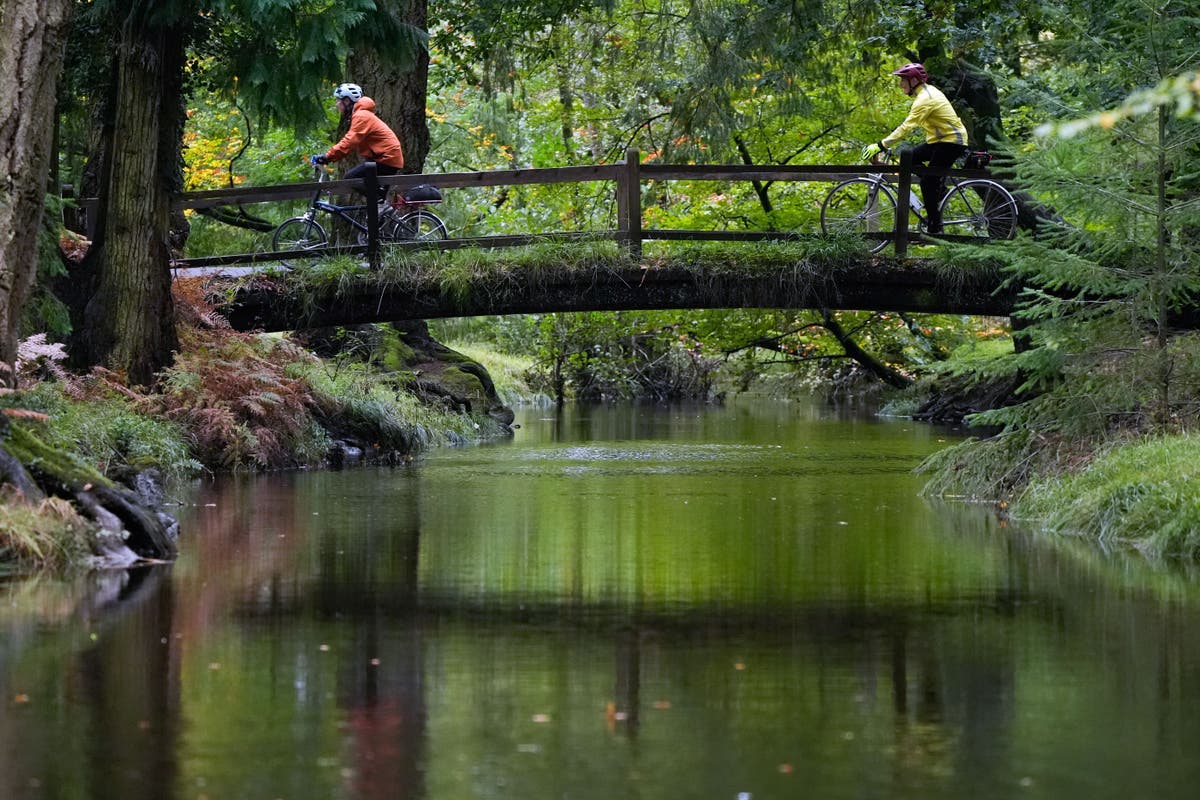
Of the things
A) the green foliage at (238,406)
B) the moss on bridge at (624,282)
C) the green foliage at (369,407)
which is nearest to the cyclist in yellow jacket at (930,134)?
the moss on bridge at (624,282)

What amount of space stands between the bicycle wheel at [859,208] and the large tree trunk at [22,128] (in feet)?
30.7

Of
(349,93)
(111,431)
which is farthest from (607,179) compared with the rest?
(111,431)

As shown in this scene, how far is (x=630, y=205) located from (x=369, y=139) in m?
3.17

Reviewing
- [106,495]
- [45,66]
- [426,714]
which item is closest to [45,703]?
[426,714]

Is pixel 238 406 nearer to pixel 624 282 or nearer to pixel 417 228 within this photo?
pixel 417 228

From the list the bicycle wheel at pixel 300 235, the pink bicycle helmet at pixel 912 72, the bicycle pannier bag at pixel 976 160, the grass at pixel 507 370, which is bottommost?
the grass at pixel 507 370

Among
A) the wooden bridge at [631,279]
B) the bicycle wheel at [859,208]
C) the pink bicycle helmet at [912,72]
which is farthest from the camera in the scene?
the bicycle wheel at [859,208]

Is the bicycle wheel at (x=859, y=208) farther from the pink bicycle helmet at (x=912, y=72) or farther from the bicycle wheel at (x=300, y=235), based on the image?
the bicycle wheel at (x=300, y=235)

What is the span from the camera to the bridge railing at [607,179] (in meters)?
18.2

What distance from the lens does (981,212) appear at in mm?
18469

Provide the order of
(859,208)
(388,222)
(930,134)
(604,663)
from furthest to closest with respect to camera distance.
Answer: (859,208)
(388,222)
(930,134)
(604,663)

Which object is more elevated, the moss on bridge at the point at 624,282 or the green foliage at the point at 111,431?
the moss on bridge at the point at 624,282

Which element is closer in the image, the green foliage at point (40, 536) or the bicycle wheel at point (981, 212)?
the green foliage at point (40, 536)

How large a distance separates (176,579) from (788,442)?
1410 cm
